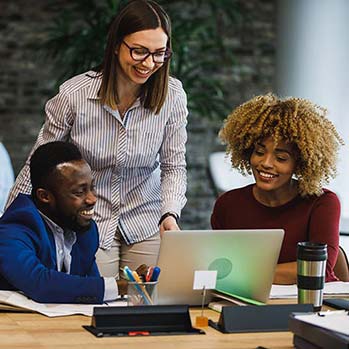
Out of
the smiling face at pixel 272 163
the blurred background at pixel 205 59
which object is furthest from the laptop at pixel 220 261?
the blurred background at pixel 205 59

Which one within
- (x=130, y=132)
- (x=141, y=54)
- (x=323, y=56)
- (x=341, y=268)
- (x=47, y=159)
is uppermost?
(x=323, y=56)

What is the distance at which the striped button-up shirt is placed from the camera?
330cm

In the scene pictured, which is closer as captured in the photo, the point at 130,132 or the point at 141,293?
the point at 141,293

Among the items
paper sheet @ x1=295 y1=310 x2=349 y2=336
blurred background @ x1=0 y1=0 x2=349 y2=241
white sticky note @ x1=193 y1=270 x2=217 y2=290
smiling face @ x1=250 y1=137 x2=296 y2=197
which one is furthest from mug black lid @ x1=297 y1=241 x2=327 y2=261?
blurred background @ x1=0 y1=0 x2=349 y2=241

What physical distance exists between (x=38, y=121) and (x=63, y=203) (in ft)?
14.2

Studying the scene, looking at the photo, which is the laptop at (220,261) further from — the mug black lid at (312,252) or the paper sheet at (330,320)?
the paper sheet at (330,320)

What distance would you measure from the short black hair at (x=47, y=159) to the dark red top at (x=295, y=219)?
29.7 inches

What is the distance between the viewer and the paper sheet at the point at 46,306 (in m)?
2.53

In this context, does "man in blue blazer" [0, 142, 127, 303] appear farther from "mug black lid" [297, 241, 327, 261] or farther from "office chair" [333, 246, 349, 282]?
"office chair" [333, 246, 349, 282]

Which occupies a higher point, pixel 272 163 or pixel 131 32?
pixel 131 32

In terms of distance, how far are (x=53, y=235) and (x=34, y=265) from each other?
0.17 m

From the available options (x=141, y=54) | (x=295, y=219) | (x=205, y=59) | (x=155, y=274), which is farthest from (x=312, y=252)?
(x=205, y=59)

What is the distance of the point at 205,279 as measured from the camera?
2.60m

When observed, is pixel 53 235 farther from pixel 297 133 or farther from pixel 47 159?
pixel 297 133
